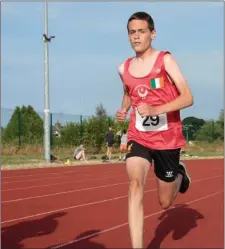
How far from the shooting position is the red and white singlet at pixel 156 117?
4647 mm

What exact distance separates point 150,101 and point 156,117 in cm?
16

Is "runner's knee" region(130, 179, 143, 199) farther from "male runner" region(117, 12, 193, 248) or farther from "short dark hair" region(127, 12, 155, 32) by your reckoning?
"short dark hair" region(127, 12, 155, 32)

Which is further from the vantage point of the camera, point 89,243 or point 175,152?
point 89,243

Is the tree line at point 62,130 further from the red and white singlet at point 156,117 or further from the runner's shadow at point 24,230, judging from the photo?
the red and white singlet at point 156,117

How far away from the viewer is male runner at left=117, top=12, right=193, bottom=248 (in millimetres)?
4566

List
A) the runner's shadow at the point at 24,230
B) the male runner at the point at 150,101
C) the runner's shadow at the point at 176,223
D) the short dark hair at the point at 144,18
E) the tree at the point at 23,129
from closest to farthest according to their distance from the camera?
the male runner at the point at 150,101, the short dark hair at the point at 144,18, the runner's shadow at the point at 24,230, the runner's shadow at the point at 176,223, the tree at the point at 23,129

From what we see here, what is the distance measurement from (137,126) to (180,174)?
83cm

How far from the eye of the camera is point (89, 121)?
3278 cm

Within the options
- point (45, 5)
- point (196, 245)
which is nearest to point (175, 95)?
point (196, 245)

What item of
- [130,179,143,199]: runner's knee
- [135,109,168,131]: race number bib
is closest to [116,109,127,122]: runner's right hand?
[135,109,168,131]: race number bib

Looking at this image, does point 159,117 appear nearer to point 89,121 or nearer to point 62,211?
point 62,211

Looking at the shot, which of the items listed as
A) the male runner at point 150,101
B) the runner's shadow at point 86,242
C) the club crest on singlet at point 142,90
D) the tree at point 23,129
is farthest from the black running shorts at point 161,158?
the tree at point 23,129

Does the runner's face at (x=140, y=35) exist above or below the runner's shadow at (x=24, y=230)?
above

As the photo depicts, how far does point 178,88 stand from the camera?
15.0 ft
